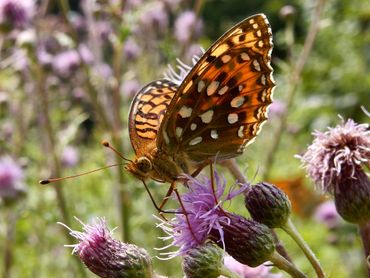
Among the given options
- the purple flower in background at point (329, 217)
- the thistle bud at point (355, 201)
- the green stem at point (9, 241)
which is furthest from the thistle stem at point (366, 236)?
the purple flower in background at point (329, 217)

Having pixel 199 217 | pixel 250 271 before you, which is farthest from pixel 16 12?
pixel 199 217

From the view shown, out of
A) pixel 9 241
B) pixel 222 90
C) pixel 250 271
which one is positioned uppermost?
pixel 222 90

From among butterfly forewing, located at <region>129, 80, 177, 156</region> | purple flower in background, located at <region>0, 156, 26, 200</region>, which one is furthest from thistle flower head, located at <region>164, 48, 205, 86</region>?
purple flower in background, located at <region>0, 156, 26, 200</region>

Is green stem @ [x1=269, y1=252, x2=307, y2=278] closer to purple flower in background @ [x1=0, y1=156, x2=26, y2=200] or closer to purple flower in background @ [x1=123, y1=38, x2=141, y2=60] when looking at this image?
purple flower in background @ [x1=0, y1=156, x2=26, y2=200]

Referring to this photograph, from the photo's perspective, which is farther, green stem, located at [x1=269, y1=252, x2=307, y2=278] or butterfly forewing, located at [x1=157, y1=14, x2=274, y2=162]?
butterfly forewing, located at [x1=157, y1=14, x2=274, y2=162]

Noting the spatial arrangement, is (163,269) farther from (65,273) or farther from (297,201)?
(297,201)

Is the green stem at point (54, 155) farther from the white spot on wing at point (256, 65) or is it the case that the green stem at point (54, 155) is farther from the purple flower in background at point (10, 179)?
the white spot on wing at point (256, 65)

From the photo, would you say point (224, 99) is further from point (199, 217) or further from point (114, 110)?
point (114, 110)
